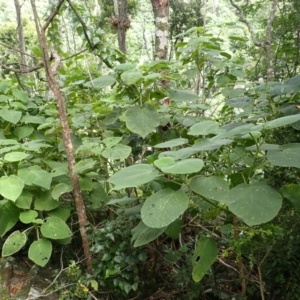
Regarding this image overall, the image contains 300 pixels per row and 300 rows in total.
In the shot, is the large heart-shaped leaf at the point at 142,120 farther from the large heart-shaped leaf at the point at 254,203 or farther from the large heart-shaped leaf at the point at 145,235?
the large heart-shaped leaf at the point at 254,203

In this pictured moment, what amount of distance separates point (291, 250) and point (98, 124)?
1425 millimetres

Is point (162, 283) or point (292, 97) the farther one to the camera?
point (162, 283)

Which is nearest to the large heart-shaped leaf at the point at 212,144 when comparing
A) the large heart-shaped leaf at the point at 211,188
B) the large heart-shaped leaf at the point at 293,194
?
the large heart-shaped leaf at the point at 211,188

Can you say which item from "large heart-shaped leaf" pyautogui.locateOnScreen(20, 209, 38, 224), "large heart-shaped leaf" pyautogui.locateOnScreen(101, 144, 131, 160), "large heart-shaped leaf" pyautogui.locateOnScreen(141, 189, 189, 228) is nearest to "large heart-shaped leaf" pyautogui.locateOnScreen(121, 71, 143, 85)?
"large heart-shaped leaf" pyautogui.locateOnScreen(101, 144, 131, 160)

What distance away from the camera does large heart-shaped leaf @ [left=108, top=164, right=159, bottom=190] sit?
41.5 inches

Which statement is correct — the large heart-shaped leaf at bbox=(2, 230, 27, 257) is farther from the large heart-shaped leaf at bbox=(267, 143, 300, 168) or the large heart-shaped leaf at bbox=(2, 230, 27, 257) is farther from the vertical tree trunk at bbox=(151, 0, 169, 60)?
the vertical tree trunk at bbox=(151, 0, 169, 60)

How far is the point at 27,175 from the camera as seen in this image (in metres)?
1.85

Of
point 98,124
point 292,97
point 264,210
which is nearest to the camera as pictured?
point 264,210

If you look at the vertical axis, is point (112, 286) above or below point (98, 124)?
below

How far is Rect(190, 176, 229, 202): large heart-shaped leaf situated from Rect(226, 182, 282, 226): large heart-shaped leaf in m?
0.03

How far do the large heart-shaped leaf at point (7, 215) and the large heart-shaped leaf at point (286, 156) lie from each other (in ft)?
5.08

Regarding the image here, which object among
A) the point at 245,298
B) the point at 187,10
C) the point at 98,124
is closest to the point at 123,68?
the point at 98,124

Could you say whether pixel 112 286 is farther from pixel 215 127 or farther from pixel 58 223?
pixel 215 127

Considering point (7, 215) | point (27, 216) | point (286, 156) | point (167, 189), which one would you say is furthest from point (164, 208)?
point (7, 215)
